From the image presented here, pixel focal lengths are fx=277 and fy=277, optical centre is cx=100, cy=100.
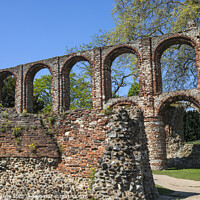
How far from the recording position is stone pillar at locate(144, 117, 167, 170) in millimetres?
15070

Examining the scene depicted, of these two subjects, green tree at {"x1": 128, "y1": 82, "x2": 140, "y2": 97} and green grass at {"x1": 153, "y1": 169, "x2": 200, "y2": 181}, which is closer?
green grass at {"x1": 153, "y1": 169, "x2": 200, "y2": 181}

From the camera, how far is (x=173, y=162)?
1802 centimetres

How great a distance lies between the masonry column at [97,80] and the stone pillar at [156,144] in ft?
11.4

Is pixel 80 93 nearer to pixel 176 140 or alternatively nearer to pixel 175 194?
pixel 176 140

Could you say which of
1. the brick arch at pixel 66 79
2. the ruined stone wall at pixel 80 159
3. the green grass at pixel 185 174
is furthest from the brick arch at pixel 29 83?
the ruined stone wall at pixel 80 159

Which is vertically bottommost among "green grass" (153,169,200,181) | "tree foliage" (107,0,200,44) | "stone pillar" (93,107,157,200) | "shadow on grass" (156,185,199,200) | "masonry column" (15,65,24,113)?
"green grass" (153,169,200,181)

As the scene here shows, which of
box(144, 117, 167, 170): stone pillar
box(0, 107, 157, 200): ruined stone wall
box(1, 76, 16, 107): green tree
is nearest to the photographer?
box(0, 107, 157, 200): ruined stone wall

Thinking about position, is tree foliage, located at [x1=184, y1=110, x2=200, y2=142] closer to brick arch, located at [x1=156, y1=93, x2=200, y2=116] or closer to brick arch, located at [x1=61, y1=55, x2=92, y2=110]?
brick arch, located at [x1=156, y1=93, x2=200, y2=116]

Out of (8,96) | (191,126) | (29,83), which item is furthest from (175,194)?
(8,96)

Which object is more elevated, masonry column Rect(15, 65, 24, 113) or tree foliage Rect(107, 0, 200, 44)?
tree foliage Rect(107, 0, 200, 44)

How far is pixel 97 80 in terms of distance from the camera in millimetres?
17250

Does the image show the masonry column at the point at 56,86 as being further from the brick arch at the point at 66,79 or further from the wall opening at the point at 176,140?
the wall opening at the point at 176,140

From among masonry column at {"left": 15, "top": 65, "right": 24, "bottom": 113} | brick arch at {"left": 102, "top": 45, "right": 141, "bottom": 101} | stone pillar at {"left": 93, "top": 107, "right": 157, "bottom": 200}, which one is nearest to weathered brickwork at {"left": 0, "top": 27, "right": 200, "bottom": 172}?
brick arch at {"left": 102, "top": 45, "right": 141, "bottom": 101}

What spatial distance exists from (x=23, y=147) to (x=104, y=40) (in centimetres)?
2050
